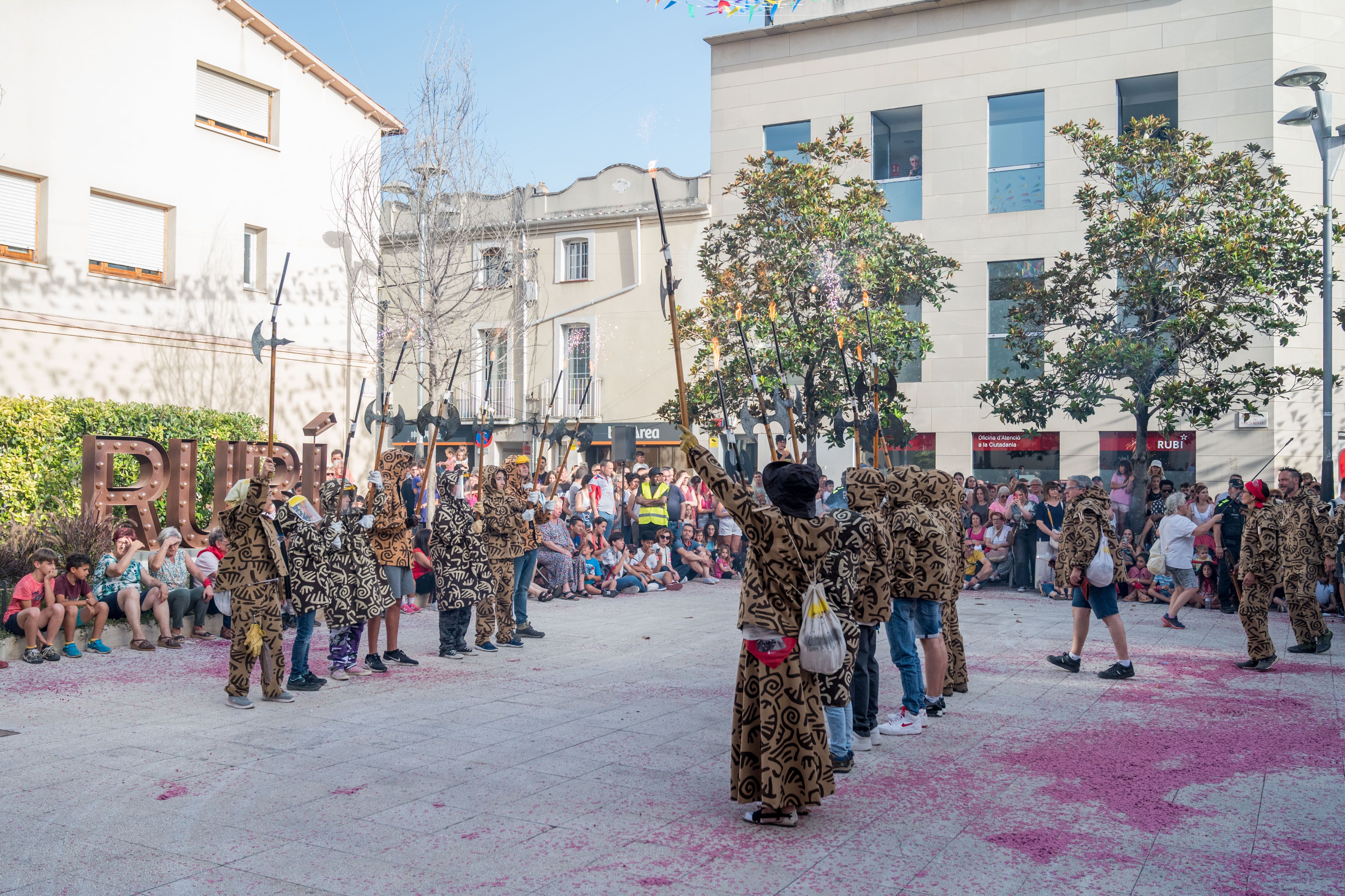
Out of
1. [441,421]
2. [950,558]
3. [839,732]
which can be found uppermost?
[441,421]

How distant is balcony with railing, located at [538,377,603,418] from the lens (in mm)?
28672

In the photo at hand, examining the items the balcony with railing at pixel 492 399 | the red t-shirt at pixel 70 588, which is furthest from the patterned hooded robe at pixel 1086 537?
the balcony with railing at pixel 492 399

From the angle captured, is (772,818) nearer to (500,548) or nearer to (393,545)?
(393,545)

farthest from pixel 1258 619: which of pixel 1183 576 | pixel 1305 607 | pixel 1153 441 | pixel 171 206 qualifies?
pixel 171 206

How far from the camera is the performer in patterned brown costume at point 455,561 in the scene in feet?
31.3

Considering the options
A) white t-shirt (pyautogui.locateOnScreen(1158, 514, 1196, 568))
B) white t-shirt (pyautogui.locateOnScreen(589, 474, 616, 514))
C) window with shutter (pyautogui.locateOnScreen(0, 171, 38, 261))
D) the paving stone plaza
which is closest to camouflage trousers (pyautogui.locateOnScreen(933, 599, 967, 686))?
the paving stone plaza

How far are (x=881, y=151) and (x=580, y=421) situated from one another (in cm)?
991

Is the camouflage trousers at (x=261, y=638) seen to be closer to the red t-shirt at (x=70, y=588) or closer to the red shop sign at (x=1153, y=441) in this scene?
the red t-shirt at (x=70, y=588)

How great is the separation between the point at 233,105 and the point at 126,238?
3.37 meters

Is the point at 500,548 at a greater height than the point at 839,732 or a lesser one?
greater

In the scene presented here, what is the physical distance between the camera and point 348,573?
855cm

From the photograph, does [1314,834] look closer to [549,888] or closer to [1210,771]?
[1210,771]

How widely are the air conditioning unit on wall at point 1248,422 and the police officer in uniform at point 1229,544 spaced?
8053 mm

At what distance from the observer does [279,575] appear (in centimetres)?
795
